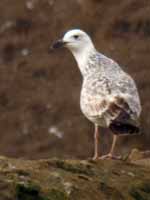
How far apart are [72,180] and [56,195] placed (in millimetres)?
556

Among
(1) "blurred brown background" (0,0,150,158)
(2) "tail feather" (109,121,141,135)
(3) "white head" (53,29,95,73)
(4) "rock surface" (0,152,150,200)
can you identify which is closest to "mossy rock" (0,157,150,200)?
(4) "rock surface" (0,152,150,200)

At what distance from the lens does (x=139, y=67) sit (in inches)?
1351

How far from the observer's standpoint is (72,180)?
489 inches

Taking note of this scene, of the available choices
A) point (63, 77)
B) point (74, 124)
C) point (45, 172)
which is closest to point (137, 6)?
point (63, 77)

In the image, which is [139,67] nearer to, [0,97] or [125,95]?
[0,97]

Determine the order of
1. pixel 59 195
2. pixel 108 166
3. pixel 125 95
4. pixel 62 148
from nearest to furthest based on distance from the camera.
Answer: pixel 59 195
pixel 108 166
pixel 125 95
pixel 62 148

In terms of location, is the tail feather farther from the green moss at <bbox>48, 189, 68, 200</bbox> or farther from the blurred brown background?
the blurred brown background

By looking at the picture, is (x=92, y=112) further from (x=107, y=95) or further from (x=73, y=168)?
(x=73, y=168)

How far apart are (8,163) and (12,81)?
2292 cm

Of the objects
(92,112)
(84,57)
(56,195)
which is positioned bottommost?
(56,195)

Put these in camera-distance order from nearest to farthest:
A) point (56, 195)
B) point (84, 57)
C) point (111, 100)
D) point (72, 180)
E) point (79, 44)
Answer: point (56, 195) → point (72, 180) → point (111, 100) → point (84, 57) → point (79, 44)

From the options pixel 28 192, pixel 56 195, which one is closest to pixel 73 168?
pixel 56 195

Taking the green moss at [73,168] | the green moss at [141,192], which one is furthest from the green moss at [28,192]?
the green moss at [141,192]

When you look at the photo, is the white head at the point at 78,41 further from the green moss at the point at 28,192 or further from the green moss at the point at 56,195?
the green moss at the point at 28,192
